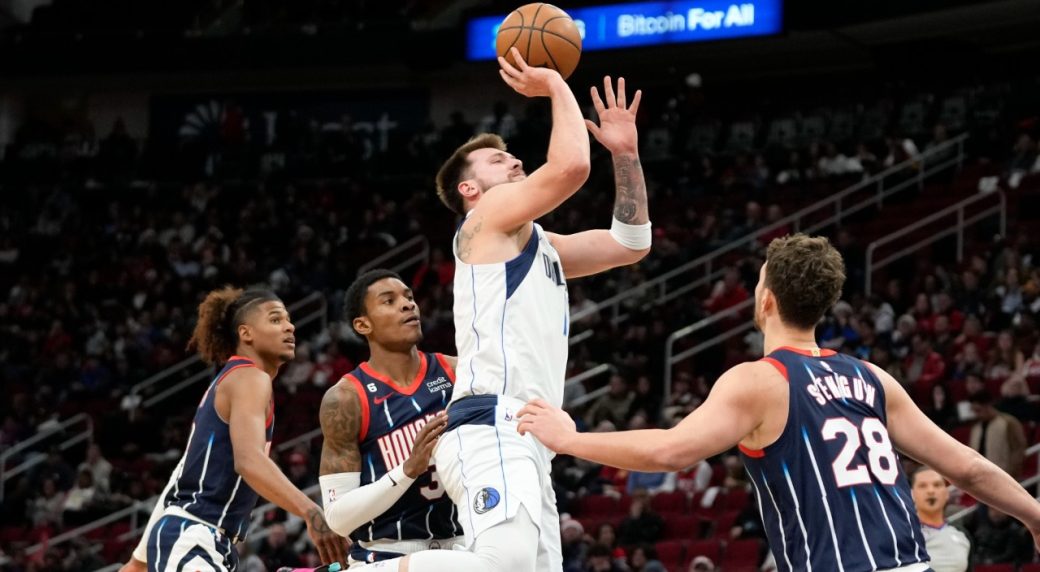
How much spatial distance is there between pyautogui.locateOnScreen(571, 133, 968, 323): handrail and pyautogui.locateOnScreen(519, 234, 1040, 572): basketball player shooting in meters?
11.9

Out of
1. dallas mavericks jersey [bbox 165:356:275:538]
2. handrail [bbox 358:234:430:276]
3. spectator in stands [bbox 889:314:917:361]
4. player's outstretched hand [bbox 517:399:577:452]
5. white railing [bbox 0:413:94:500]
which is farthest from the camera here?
handrail [bbox 358:234:430:276]

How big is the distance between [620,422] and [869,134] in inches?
326

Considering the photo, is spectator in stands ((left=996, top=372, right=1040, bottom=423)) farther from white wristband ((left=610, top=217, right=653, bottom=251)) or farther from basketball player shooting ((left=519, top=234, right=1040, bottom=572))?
basketball player shooting ((left=519, top=234, right=1040, bottom=572))

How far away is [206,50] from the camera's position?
25.7 metres

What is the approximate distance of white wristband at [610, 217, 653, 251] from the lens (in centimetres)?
583

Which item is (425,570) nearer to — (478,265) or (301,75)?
(478,265)

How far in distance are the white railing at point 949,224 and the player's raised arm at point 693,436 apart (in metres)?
12.0

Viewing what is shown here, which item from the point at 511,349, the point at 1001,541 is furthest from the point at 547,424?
the point at 1001,541

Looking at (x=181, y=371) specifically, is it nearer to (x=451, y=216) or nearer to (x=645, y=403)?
(x=451, y=216)

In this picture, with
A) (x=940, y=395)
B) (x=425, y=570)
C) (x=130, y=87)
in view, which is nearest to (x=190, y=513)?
(x=425, y=570)

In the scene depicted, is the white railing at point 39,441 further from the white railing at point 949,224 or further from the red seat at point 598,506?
the white railing at point 949,224

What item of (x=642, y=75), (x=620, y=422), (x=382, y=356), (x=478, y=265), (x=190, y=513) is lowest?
(x=620, y=422)

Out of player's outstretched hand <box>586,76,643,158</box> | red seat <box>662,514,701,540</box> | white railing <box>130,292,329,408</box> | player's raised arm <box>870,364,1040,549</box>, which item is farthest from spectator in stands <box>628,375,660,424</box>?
player's raised arm <box>870,364,1040,549</box>

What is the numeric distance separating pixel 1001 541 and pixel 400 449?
6184 millimetres
